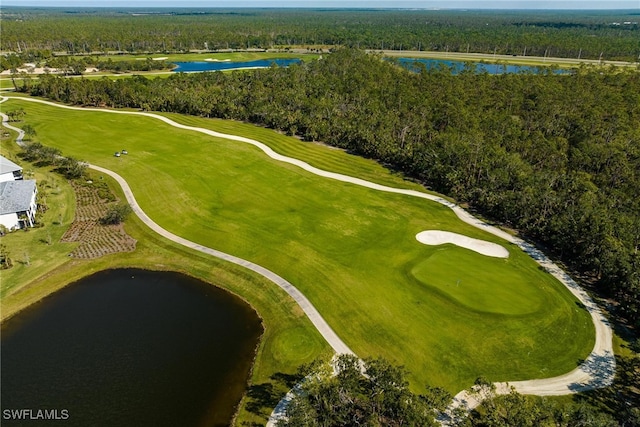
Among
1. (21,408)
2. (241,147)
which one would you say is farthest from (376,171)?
(21,408)

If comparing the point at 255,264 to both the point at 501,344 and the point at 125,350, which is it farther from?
the point at 501,344

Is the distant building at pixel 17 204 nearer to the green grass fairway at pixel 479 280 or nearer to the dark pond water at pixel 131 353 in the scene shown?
the dark pond water at pixel 131 353

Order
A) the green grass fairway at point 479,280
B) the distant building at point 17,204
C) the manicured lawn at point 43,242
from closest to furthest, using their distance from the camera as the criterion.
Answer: the green grass fairway at point 479,280 → the manicured lawn at point 43,242 → the distant building at point 17,204

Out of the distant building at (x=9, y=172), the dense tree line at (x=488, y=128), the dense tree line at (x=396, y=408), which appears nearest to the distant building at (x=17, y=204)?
the distant building at (x=9, y=172)

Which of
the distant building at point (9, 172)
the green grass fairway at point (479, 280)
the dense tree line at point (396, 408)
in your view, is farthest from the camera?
the distant building at point (9, 172)

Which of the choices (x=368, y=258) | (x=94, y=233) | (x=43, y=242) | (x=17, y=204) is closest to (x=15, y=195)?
(x=17, y=204)

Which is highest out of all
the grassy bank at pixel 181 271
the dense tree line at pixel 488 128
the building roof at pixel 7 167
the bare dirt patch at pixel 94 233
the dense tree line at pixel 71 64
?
the dense tree line at pixel 71 64

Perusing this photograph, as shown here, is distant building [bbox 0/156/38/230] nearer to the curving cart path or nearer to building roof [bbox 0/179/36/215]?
building roof [bbox 0/179/36/215]
